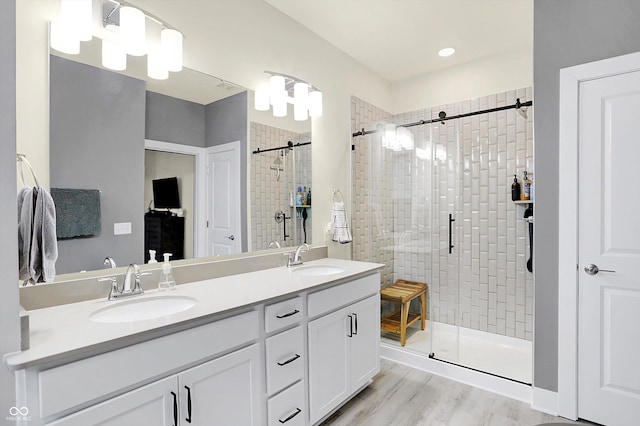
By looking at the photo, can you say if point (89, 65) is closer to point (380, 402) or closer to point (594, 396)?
point (380, 402)

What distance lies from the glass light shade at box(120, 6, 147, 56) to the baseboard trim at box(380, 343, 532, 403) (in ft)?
9.47

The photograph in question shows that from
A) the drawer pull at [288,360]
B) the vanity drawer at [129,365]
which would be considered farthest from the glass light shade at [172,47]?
the drawer pull at [288,360]

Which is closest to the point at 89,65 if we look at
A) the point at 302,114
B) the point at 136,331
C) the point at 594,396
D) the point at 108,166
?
the point at 108,166

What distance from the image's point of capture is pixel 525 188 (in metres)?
2.96

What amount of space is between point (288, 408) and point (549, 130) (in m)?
2.25

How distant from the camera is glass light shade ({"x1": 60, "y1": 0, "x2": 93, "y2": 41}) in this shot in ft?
4.73

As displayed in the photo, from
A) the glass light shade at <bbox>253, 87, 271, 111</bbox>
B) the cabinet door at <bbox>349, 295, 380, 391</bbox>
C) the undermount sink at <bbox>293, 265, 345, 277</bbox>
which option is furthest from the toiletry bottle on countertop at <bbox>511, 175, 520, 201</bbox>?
the glass light shade at <bbox>253, 87, 271, 111</bbox>

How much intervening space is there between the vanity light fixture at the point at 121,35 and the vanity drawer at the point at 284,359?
1.54m

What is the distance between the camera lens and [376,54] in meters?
3.18

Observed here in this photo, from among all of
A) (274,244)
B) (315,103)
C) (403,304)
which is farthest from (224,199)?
(403,304)

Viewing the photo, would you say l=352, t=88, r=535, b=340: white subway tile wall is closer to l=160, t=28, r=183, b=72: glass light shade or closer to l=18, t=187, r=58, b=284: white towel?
l=160, t=28, r=183, b=72: glass light shade

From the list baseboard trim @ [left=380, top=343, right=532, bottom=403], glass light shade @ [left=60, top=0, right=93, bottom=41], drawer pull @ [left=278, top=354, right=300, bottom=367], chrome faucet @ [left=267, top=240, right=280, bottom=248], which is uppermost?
glass light shade @ [left=60, top=0, right=93, bottom=41]

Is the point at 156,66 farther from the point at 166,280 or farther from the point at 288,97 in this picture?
the point at 166,280

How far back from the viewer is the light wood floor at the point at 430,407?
2.04 m
